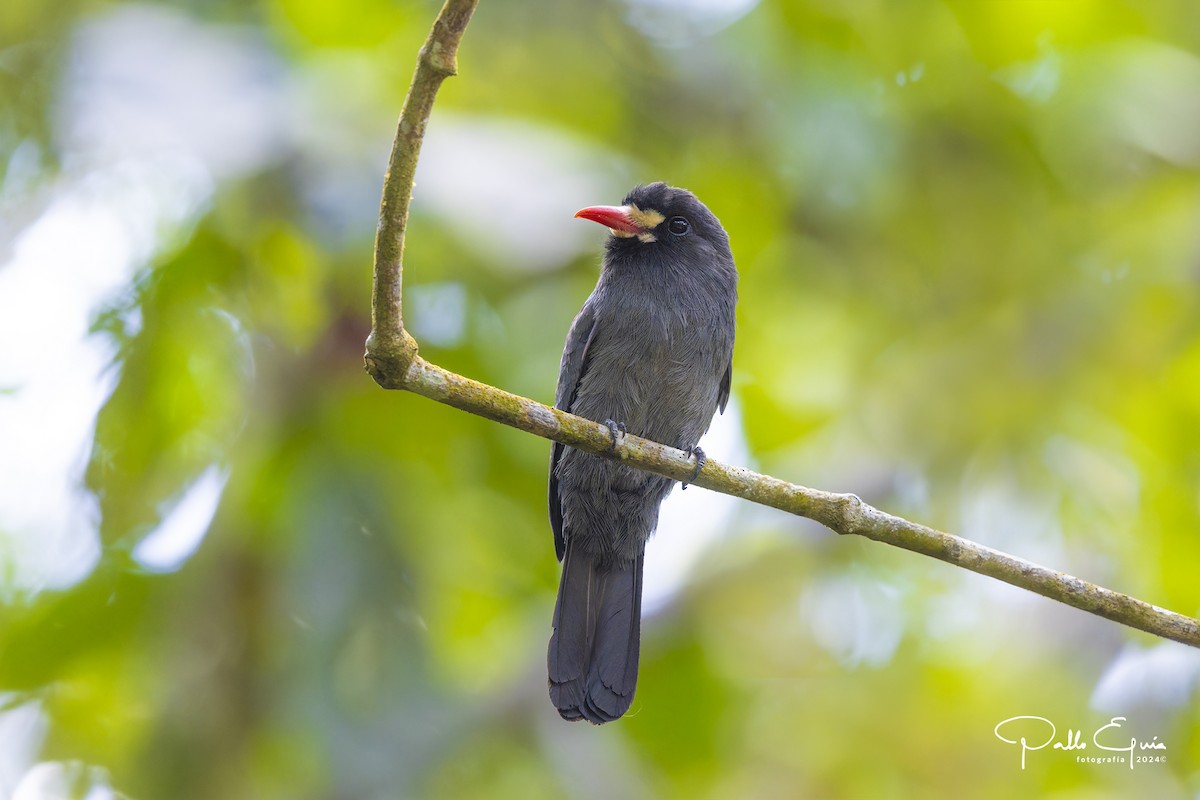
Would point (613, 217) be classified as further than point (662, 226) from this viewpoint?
No

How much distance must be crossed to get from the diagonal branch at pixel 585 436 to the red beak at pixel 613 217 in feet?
4.08

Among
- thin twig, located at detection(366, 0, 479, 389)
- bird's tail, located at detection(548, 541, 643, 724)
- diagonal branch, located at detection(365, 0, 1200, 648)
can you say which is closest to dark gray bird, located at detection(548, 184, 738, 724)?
bird's tail, located at detection(548, 541, 643, 724)

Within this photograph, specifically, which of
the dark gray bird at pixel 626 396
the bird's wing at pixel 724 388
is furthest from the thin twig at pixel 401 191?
the bird's wing at pixel 724 388

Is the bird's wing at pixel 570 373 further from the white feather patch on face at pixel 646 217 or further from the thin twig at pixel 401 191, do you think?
the thin twig at pixel 401 191

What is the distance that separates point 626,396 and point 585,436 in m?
1.16

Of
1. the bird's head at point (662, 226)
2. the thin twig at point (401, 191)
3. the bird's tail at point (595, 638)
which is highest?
the thin twig at point (401, 191)

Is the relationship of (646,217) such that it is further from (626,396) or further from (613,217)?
(626,396)

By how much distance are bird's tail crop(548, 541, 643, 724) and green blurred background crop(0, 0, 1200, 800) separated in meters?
0.46

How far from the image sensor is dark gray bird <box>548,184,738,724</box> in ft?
13.1

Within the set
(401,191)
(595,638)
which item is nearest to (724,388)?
(595,638)

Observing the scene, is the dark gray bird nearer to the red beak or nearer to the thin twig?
the red beak

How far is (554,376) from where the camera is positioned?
190 inches

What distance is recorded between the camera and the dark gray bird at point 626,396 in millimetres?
3988

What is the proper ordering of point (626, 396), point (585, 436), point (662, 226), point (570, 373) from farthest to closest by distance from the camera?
point (662, 226), point (570, 373), point (626, 396), point (585, 436)
